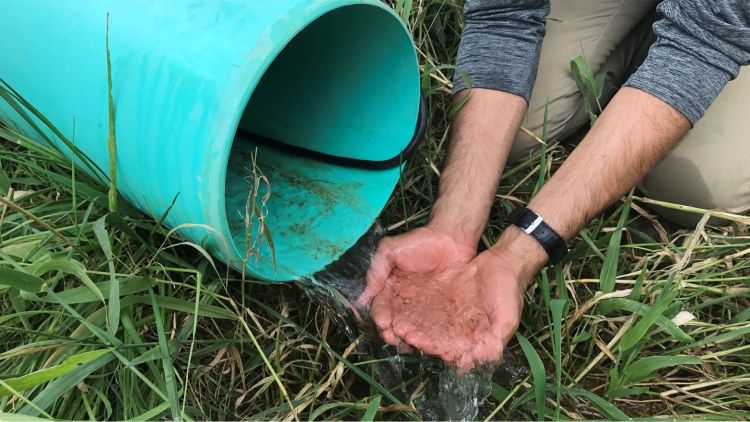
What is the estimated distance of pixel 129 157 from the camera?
838mm

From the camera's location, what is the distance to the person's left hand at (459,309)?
0.93m

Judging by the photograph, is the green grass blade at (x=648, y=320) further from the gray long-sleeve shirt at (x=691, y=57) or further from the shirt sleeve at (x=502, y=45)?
the shirt sleeve at (x=502, y=45)

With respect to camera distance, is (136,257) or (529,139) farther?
(529,139)

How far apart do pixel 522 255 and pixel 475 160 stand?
0.23 m

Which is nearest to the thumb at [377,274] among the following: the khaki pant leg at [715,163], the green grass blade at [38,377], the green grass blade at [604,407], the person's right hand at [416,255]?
the person's right hand at [416,255]

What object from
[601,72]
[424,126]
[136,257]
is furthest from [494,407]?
[601,72]

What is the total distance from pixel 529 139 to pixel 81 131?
0.90 metres

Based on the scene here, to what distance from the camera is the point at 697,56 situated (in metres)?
1.07

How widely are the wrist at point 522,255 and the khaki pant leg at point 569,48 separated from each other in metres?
0.38

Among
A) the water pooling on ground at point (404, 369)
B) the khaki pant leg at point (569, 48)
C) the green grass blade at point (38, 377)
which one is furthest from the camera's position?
the khaki pant leg at point (569, 48)

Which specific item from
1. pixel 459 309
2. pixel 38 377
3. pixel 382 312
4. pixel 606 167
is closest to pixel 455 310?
pixel 459 309

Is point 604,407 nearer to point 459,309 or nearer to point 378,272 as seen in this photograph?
point 459,309

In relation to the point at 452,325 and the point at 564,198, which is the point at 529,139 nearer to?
the point at 564,198

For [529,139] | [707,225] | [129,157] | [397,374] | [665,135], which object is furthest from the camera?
[529,139]
